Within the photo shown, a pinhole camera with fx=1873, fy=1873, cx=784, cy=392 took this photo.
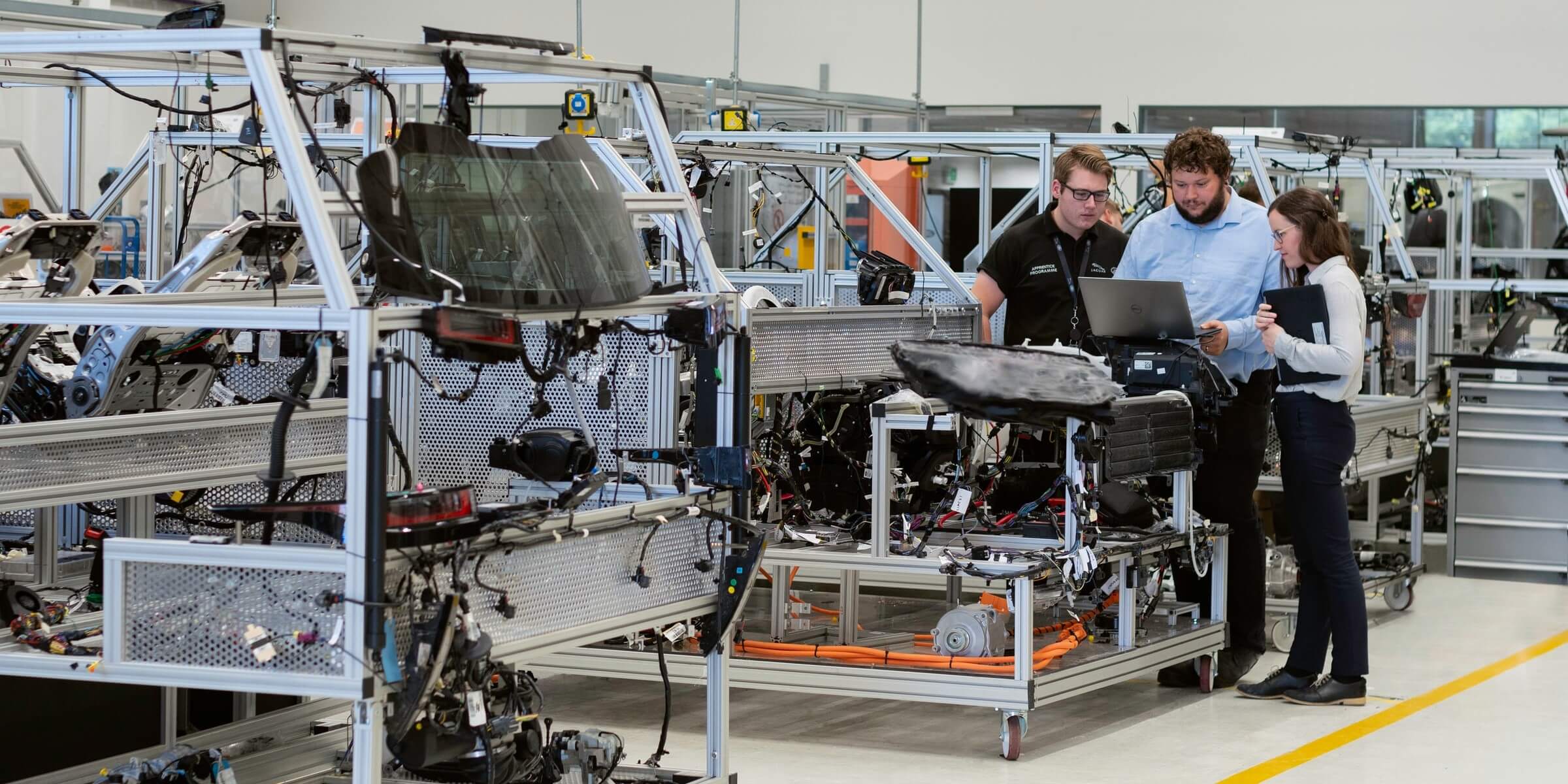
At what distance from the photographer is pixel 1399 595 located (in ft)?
26.9

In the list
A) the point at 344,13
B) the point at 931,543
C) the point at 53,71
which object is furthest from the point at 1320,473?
the point at 344,13

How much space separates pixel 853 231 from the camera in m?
15.6

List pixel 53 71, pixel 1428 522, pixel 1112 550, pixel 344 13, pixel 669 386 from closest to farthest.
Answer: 1. pixel 669 386
2. pixel 1112 550
3. pixel 53 71
4. pixel 1428 522
5. pixel 344 13

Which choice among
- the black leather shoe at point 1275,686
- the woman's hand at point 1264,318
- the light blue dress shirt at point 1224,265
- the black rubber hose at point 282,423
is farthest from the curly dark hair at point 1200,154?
the black rubber hose at point 282,423

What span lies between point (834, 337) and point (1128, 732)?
64.6 inches

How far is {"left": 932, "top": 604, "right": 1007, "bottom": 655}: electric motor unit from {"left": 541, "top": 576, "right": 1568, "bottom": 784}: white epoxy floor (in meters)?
0.28

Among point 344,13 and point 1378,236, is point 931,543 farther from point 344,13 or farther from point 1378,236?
point 344,13

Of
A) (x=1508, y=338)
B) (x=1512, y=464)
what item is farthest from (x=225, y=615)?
(x=1508, y=338)

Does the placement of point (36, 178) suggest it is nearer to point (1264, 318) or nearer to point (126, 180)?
point (126, 180)

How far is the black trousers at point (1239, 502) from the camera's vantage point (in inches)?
252

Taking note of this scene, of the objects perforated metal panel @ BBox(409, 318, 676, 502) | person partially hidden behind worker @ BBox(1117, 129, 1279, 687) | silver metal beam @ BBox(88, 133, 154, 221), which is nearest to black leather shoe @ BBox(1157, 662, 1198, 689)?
person partially hidden behind worker @ BBox(1117, 129, 1279, 687)

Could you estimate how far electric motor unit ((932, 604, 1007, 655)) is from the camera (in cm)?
584

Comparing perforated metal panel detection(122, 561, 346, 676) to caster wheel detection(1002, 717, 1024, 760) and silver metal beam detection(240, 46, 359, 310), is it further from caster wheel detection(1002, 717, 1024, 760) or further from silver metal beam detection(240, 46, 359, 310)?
caster wheel detection(1002, 717, 1024, 760)

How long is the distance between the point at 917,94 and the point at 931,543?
333 inches
